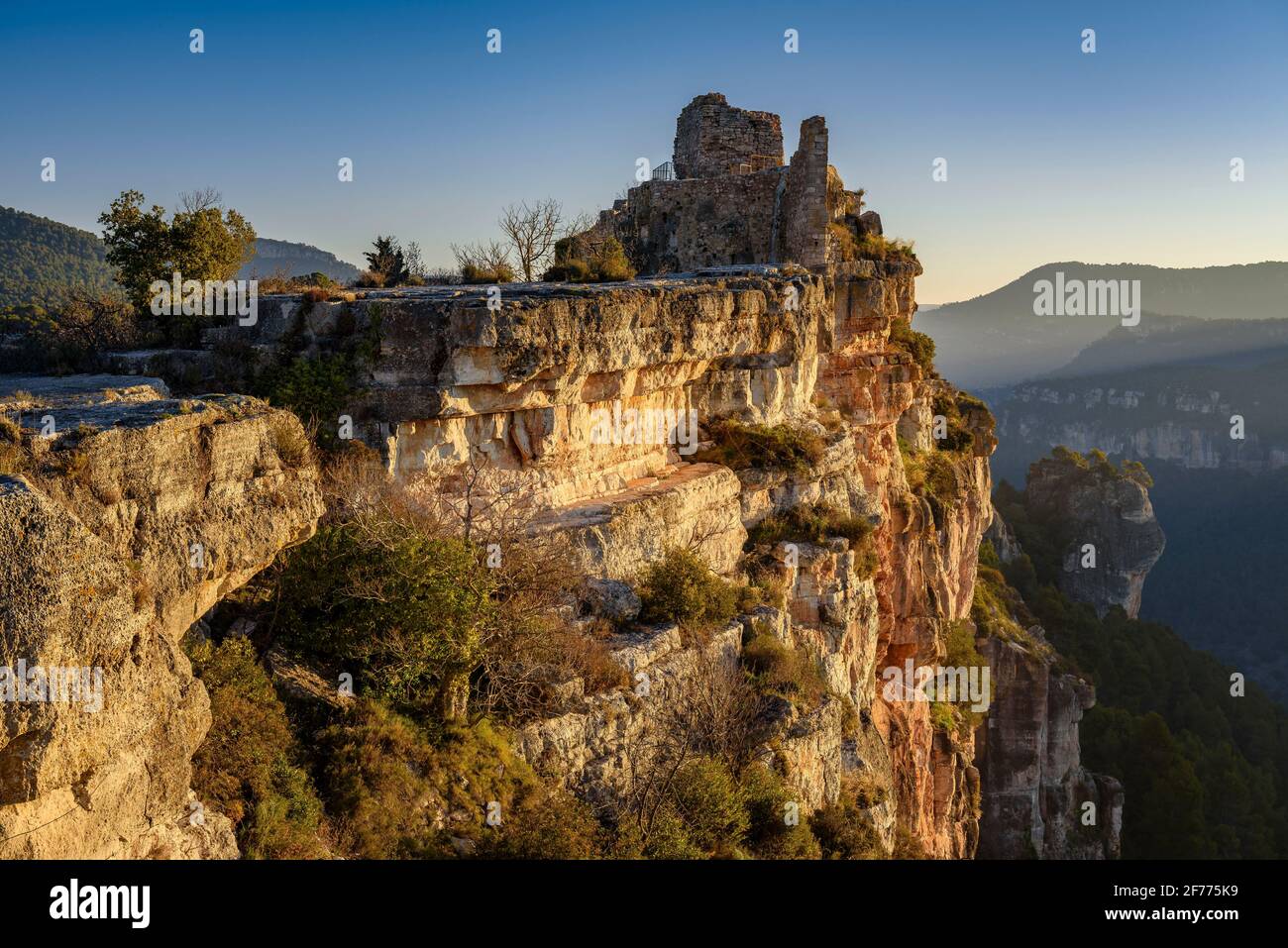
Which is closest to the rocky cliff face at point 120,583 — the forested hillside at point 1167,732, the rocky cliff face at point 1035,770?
the rocky cliff face at point 1035,770

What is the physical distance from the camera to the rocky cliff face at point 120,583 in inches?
213

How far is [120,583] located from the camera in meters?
5.96

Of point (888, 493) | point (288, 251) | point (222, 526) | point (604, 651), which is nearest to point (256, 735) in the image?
point (222, 526)

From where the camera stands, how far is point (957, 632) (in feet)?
97.1

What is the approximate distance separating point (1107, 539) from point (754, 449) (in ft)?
144

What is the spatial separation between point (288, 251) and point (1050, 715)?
33406 millimetres

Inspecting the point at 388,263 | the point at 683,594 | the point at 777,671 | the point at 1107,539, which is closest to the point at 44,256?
the point at 388,263

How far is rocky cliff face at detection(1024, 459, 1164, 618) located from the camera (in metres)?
53.8

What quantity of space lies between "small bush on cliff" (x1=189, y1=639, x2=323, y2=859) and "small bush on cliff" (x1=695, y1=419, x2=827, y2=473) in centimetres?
942

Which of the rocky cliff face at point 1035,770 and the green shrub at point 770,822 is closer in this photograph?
the green shrub at point 770,822

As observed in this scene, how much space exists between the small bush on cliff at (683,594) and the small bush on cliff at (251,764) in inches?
213

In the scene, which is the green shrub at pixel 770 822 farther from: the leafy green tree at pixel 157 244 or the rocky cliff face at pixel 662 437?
the leafy green tree at pixel 157 244

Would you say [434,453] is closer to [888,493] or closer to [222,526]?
[222,526]

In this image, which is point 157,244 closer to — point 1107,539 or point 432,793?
point 432,793
